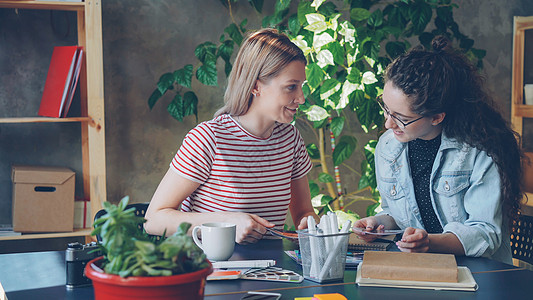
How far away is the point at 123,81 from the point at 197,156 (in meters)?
1.38

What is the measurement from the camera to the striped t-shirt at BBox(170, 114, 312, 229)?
73.6 inches

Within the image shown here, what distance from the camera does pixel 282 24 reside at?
3223 mm

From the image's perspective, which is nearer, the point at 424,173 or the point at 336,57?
the point at 424,173

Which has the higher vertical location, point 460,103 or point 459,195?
point 460,103

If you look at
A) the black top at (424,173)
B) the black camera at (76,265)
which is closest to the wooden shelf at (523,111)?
the black top at (424,173)

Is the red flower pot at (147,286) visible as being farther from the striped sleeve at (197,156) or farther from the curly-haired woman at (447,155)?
the striped sleeve at (197,156)

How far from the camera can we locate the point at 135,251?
81cm

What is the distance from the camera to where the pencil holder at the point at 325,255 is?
4.12 ft

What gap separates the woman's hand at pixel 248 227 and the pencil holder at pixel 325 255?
0.30 metres

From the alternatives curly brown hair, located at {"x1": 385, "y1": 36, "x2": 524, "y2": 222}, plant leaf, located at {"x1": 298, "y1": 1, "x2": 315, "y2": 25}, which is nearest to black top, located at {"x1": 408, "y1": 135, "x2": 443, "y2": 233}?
curly brown hair, located at {"x1": 385, "y1": 36, "x2": 524, "y2": 222}

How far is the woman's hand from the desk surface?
0.37 feet

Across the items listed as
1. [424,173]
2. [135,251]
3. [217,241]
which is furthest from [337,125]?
[135,251]

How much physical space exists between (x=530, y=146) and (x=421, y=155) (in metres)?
2.15

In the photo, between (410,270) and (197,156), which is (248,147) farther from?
(410,270)
